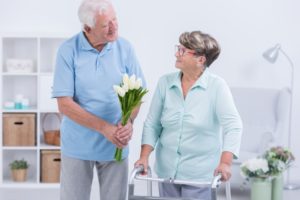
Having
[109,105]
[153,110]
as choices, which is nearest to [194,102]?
[153,110]

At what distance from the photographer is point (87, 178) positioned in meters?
2.92

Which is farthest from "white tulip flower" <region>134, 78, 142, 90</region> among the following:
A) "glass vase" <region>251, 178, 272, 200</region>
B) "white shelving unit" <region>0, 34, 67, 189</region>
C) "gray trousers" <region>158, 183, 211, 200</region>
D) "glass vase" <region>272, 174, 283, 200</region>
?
"white shelving unit" <region>0, 34, 67, 189</region>

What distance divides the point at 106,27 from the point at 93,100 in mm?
327

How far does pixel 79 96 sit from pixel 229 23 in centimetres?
339

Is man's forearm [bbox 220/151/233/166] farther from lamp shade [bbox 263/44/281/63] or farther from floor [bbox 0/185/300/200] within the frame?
lamp shade [bbox 263/44/281/63]

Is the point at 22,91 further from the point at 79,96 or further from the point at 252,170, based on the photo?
the point at 79,96

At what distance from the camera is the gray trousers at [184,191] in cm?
273

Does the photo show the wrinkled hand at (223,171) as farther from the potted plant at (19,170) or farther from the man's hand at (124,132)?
the potted plant at (19,170)

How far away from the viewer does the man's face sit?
108 inches

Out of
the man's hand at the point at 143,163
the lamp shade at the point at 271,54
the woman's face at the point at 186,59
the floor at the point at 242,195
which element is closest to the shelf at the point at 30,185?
the floor at the point at 242,195

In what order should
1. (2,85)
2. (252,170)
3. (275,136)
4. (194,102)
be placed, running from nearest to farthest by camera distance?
(194,102) → (252,170) → (275,136) → (2,85)

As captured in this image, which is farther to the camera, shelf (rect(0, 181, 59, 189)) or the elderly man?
shelf (rect(0, 181, 59, 189))

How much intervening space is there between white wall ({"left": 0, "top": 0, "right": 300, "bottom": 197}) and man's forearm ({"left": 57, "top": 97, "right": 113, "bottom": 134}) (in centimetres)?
317

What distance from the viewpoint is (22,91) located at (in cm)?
597
